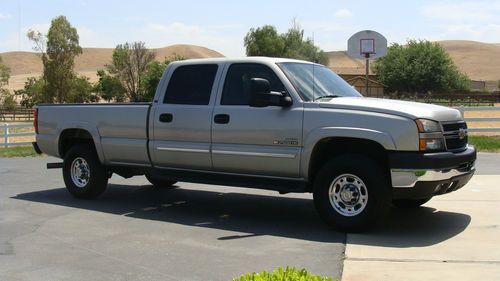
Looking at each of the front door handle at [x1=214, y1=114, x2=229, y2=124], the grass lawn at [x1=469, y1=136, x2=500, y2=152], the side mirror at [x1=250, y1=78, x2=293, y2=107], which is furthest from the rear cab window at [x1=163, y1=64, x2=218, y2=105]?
the grass lawn at [x1=469, y1=136, x2=500, y2=152]

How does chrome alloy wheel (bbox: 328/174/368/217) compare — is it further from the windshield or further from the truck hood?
the windshield

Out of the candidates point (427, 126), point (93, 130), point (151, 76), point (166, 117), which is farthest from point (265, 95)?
point (151, 76)

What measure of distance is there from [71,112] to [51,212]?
1717mm

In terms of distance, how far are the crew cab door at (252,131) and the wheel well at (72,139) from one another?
8.78ft

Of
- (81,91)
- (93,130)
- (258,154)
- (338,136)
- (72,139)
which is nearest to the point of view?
(338,136)

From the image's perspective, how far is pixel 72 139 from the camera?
9633mm

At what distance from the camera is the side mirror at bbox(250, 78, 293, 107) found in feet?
22.9

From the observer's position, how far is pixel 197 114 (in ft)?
25.7

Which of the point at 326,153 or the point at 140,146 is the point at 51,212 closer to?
the point at 140,146

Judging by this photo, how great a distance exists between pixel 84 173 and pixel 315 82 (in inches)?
163

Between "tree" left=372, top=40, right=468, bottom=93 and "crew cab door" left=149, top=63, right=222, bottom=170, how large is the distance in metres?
89.6

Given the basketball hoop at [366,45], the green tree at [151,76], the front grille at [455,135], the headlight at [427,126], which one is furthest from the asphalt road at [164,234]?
the green tree at [151,76]

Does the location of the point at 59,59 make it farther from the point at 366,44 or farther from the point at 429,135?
the point at 429,135

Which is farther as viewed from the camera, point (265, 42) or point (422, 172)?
point (265, 42)
